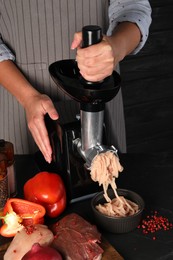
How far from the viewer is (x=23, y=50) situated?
152 centimetres

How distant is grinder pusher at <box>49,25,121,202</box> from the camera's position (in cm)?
106

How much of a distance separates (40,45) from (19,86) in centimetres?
19

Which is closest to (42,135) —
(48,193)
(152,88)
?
(48,193)

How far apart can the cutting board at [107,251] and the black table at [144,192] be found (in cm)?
2

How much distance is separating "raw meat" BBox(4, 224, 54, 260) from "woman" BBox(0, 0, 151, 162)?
0.89ft

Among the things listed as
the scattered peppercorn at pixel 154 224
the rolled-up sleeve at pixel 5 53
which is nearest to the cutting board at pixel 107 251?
the scattered peppercorn at pixel 154 224

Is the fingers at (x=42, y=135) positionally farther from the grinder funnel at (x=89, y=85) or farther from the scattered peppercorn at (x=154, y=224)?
the scattered peppercorn at (x=154, y=224)

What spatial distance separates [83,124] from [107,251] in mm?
328

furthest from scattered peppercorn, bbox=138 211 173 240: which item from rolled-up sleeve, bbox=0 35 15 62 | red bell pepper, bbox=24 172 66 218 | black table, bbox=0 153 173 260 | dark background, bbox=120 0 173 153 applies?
dark background, bbox=120 0 173 153

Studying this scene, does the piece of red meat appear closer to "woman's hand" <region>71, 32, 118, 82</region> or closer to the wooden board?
the wooden board

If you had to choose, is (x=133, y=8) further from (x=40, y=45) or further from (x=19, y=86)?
(x=19, y=86)

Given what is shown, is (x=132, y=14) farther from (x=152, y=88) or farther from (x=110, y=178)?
(x=152, y=88)

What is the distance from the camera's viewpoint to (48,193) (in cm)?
126

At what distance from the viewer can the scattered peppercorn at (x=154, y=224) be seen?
3.96 ft
